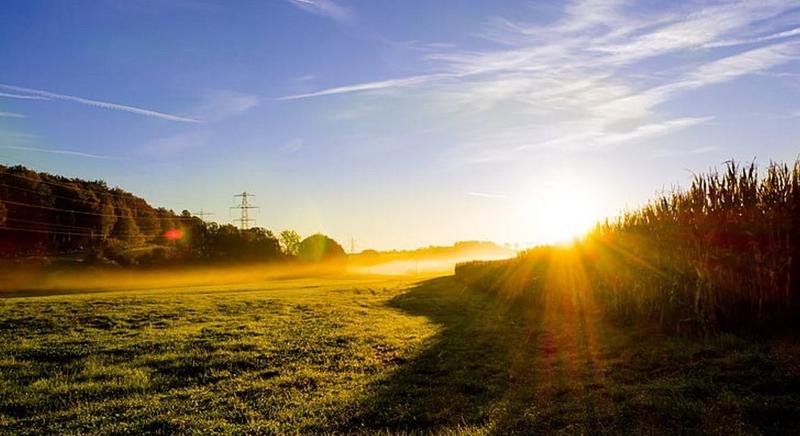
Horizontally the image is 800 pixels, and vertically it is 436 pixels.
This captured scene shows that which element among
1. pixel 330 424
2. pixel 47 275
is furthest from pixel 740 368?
pixel 47 275

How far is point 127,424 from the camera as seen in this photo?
30.9 feet

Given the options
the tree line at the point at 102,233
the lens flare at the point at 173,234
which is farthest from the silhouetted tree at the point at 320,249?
the lens flare at the point at 173,234

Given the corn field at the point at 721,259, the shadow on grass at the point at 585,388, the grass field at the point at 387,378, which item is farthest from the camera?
the corn field at the point at 721,259

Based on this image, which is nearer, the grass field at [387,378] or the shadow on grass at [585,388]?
the shadow on grass at [585,388]

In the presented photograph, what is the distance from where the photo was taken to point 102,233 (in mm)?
91938

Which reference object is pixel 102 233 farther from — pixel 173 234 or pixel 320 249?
pixel 320 249

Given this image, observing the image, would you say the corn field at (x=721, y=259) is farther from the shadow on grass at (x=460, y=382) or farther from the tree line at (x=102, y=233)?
the tree line at (x=102, y=233)

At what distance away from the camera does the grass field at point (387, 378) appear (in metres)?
8.72

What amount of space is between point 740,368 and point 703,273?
4854mm

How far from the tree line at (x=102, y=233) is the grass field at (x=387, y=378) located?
57144mm

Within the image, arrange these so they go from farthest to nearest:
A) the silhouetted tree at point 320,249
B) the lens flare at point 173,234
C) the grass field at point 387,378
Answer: the lens flare at point 173,234 → the silhouetted tree at point 320,249 → the grass field at point 387,378

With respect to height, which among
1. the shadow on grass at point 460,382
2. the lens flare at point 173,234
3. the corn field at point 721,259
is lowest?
the shadow on grass at point 460,382

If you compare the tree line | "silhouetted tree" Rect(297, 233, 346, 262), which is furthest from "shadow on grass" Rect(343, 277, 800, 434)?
"silhouetted tree" Rect(297, 233, 346, 262)

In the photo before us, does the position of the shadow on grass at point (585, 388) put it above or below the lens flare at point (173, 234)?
below
